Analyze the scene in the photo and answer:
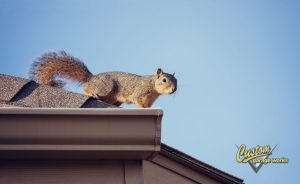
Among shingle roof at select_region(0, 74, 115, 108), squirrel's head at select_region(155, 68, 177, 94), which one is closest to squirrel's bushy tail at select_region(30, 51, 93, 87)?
squirrel's head at select_region(155, 68, 177, 94)

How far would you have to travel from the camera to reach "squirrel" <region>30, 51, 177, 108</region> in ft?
18.4

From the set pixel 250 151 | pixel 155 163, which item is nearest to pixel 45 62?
pixel 155 163

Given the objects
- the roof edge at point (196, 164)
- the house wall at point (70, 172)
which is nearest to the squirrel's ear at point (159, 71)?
the roof edge at point (196, 164)

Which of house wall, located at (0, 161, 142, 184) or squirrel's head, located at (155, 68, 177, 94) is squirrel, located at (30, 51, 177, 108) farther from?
house wall, located at (0, 161, 142, 184)

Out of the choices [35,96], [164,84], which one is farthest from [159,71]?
[35,96]

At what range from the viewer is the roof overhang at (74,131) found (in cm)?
163

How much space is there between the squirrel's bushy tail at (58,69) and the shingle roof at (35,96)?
307 cm

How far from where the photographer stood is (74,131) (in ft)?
5.40

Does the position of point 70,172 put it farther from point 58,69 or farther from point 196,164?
point 58,69

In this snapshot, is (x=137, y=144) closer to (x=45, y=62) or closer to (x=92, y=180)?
(x=92, y=180)

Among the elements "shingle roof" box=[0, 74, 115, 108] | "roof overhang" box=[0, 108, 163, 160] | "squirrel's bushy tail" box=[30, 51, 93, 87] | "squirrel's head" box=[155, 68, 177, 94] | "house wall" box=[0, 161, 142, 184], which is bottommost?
"house wall" box=[0, 161, 142, 184]

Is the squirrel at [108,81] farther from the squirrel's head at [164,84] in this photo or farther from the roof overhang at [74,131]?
the roof overhang at [74,131]

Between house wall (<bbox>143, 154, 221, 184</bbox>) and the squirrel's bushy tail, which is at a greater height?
the squirrel's bushy tail

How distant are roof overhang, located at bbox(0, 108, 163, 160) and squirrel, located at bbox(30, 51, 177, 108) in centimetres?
360
